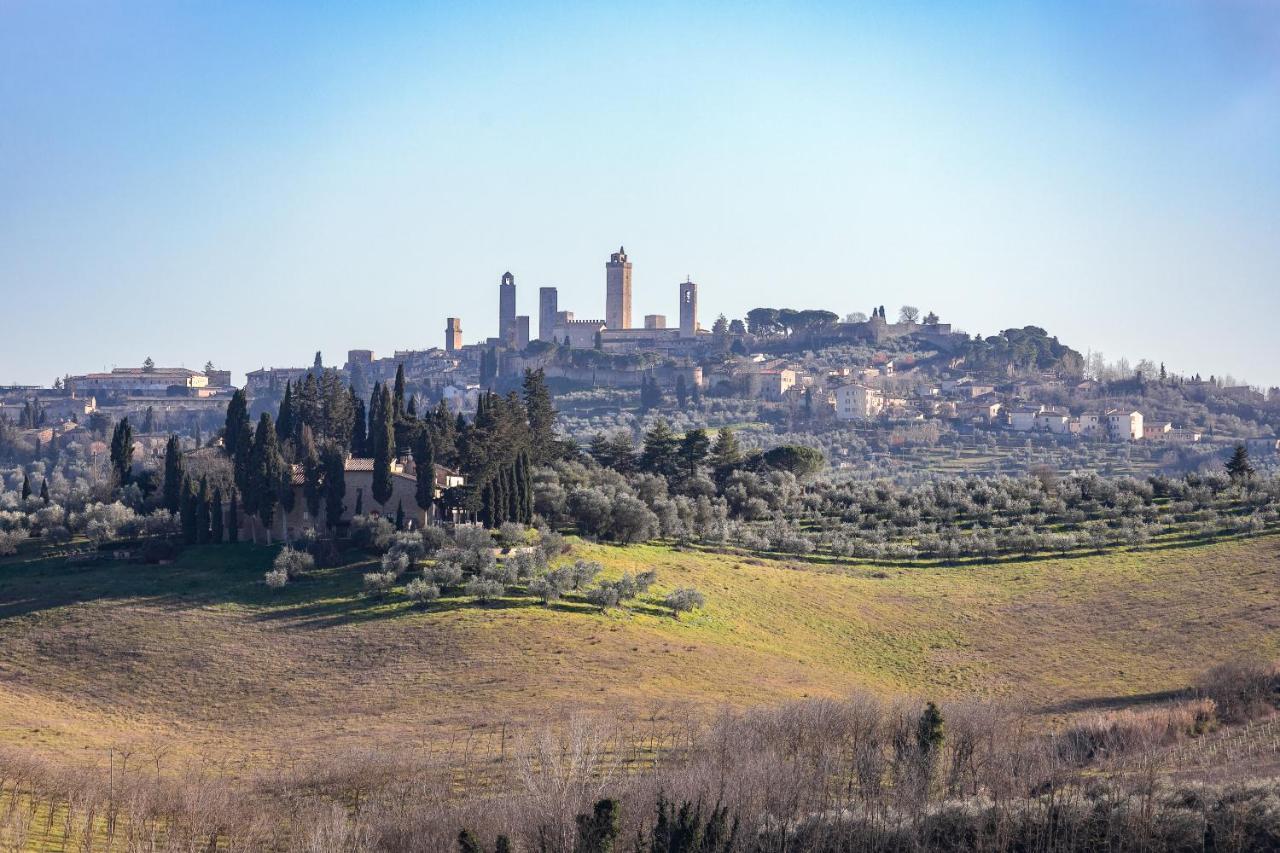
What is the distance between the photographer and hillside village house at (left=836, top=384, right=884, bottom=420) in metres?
126

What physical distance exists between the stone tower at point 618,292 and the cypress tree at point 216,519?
124 metres

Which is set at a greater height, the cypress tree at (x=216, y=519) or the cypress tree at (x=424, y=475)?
the cypress tree at (x=424, y=475)

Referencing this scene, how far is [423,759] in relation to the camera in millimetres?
30969

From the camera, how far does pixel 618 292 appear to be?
176 metres

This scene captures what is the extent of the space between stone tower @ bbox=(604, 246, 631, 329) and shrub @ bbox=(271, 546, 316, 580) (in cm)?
12796

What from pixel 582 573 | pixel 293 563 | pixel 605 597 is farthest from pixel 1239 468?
pixel 293 563

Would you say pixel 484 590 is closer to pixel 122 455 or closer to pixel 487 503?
pixel 487 503

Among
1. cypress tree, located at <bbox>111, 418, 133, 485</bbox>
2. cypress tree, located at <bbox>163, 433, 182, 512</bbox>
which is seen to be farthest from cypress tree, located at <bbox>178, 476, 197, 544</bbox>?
cypress tree, located at <bbox>111, 418, 133, 485</bbox>

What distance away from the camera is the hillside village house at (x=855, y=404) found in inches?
4951

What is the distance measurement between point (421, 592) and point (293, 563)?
5.28m

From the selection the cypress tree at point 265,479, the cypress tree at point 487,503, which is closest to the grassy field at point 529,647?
the cypress tree at point 265,479

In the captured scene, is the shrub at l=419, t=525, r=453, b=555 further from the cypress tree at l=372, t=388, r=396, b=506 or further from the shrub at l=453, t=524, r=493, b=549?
the cypress tree at l=372, t=388, r=396, b=506

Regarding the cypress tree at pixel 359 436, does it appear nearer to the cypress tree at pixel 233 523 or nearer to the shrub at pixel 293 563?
the cypress tree at pixel 233 523

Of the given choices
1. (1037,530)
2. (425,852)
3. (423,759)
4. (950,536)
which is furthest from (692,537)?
(425,852)
